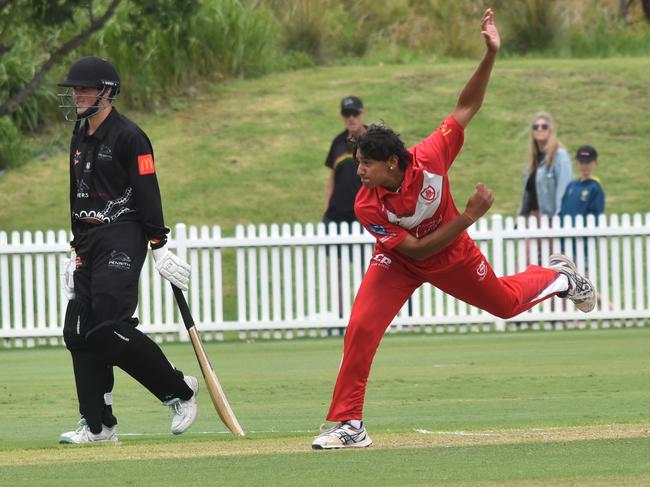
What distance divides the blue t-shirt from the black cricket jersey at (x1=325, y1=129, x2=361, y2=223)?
2327 millimetres

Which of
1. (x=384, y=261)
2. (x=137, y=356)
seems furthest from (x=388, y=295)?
(x=137, y=356)

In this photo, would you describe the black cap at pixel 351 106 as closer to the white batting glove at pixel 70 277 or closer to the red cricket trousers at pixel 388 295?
the red cricket trousers at pixel 388 295

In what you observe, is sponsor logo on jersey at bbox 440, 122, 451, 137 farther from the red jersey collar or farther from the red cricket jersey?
the red jersey collar

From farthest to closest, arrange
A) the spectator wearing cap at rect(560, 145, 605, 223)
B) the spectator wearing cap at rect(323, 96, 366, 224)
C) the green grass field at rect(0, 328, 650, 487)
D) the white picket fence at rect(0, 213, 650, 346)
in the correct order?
the spectator wearing cap at rect(560, 145, 605, 223) → the white picket fence at rect(0, 213, 650, 346) → the spectator wearing cap at rect(323, 96, 366, 224) → the green grass field at rect(0, 328, 650, 487)

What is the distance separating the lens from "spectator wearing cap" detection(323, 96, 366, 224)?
1590 centimetres

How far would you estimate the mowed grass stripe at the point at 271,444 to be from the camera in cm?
754

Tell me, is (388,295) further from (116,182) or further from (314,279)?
(314,279)

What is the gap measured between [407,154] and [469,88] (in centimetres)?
54

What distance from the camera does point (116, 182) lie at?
324 inches

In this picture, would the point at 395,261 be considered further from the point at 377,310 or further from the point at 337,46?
the point at 337,46

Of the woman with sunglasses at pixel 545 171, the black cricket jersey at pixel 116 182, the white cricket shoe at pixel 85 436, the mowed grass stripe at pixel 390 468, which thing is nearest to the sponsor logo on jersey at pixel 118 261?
the black cricket jersey at pixel 116 182

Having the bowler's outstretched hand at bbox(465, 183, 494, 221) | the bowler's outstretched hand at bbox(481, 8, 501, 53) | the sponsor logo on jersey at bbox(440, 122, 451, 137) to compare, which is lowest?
the bowler's outstretched hand at bbox(465, 183, 494, 221)

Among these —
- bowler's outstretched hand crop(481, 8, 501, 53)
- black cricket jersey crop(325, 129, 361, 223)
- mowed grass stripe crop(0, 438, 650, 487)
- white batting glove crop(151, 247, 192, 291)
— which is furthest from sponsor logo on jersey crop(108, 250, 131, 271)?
black cricket jersey crop(325, 129, 361, 223)

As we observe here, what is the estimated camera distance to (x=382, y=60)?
28.9 meters
